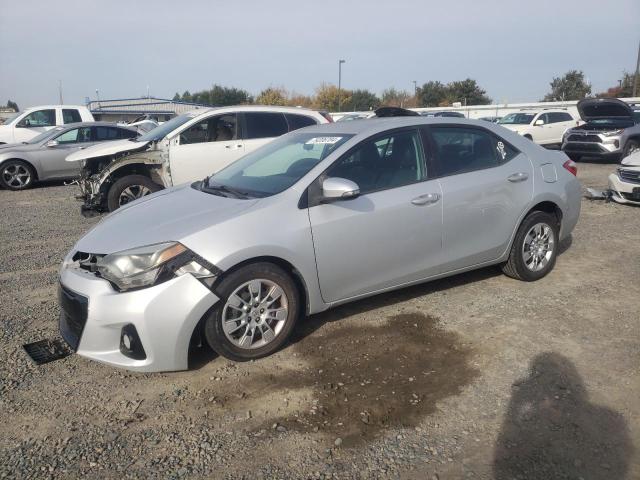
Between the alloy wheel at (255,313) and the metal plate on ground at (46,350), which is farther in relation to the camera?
the metal plate on ground at (46,350)

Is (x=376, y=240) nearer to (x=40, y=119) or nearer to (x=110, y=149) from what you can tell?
(x=110, y=149)

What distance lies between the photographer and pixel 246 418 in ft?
9.86

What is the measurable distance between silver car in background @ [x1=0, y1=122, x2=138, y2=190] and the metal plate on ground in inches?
356

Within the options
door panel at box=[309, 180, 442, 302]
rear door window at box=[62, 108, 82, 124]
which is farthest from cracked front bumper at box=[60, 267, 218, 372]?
rear door window at box=[62, 108, 82, 124]

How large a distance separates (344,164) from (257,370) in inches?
64.8

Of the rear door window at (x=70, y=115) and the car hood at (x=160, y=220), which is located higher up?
the rear door window at (x=70, y=115)

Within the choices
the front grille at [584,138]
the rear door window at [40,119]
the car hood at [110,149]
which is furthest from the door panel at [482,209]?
the rear door window at [40,119]

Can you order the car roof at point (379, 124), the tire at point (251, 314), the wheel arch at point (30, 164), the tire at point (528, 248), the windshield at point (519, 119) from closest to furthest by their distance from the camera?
the tire at point (251, 314), the car roof at point (379, 124), the tire at point (528, 248), the wheel arch at point (30, 164), the windshield at point (519, 119)

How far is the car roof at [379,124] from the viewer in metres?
4.25

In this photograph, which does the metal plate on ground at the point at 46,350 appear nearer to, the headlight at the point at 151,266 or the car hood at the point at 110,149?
the headlight at the point at 151,266

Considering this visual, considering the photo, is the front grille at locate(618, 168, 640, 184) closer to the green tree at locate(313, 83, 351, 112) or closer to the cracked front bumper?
the cracked front bumper

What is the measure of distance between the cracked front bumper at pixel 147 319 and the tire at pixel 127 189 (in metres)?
4.82

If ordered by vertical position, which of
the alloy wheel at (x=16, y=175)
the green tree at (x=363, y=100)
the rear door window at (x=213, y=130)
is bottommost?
the alloy wheel at (x=16, y=175)

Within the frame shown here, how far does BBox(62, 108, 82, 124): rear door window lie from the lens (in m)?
14.9
